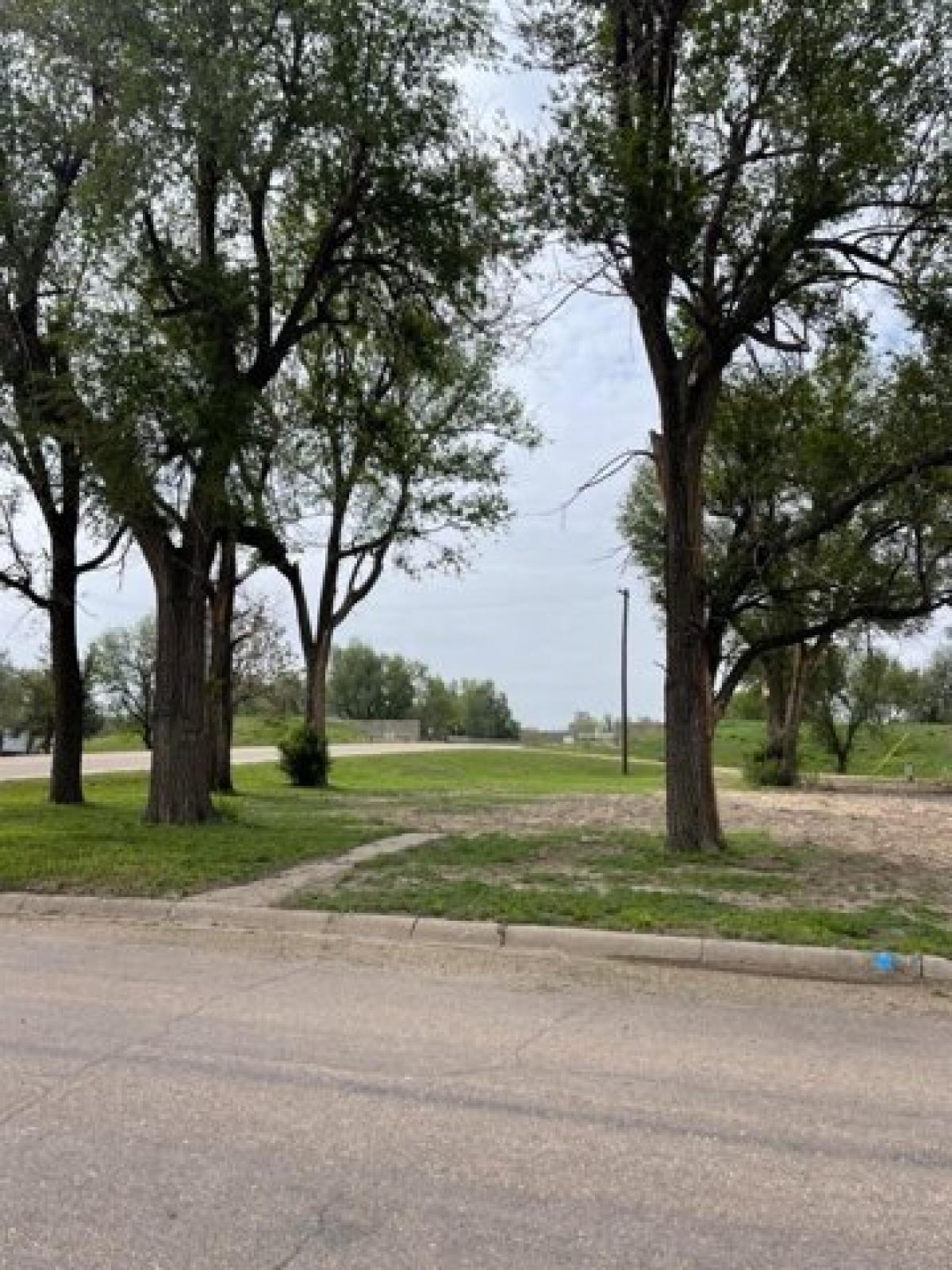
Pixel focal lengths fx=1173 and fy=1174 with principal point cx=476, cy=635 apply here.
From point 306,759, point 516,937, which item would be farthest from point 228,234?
point 306,759

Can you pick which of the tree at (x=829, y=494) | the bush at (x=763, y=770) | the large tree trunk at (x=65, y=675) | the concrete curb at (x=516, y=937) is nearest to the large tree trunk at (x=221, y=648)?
the large tree trunk at (x=65, y=675)

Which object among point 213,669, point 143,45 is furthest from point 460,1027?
point 213,669

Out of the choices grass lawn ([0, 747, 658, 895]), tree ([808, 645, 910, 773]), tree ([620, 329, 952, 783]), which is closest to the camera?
grass lawn ([0, 747, 658, 895])

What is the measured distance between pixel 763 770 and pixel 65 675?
2109 centimetres

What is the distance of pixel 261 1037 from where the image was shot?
234 inches

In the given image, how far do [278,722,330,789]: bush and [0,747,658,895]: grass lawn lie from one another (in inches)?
18.0

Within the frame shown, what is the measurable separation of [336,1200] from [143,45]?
1218 centimetres

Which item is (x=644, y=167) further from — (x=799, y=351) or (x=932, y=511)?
(x=932, y=511)

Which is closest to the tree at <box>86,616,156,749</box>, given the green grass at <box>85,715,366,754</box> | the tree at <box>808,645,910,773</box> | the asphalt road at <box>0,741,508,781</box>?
the green grass at <box>85,715,366,754</box>

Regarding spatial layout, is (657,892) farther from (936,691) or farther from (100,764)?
(936,691)

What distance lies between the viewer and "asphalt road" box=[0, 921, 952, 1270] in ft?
12.0

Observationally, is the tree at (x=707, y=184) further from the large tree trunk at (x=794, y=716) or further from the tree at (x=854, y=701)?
the tree at (x=854, y=701)

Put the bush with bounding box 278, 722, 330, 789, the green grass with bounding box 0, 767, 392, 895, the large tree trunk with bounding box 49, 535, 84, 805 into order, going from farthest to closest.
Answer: the bush with bounding box 278, 722, 330, 789, the large tree trunk with bounding box 49, 535, 84, 805, the green grass with bounding box 0, 767, 392, 895

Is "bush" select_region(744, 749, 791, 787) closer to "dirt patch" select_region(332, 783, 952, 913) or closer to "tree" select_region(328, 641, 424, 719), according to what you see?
"dirt patch" select_region(332, 783, 952, 913)
